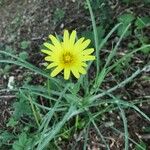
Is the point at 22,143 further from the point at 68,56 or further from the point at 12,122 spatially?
the point at 68,56

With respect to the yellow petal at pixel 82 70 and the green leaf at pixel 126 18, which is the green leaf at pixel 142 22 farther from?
the yellow petal at pixel 82 70

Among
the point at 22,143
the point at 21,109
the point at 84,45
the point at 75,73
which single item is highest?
the point at 84,45

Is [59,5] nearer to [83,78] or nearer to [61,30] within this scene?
[61,30]

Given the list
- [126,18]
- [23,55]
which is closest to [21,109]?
[23,55]

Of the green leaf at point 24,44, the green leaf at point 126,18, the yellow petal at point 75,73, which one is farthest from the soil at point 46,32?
the yellow petal at point 75,73

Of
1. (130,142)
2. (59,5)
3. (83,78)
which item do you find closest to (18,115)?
(83,78)
